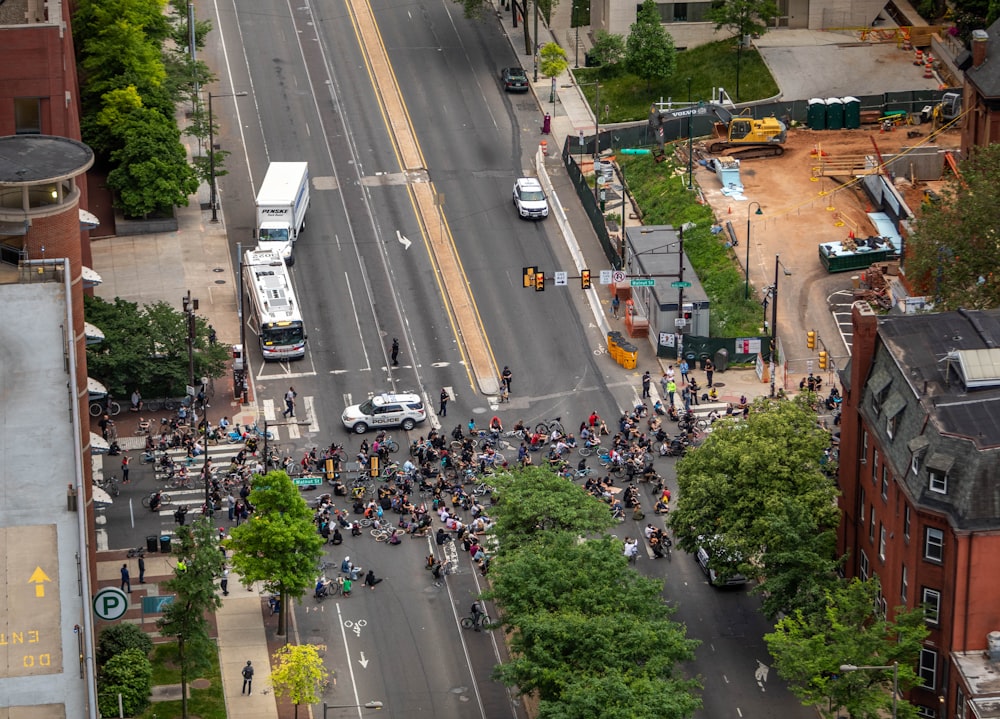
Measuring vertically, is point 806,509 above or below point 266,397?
above

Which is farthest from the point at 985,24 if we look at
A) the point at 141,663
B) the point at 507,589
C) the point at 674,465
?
the point at 141,663

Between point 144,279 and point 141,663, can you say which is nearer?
point 141,663

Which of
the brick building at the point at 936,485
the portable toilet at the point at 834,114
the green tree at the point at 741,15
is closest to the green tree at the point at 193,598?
the brick building at the point at 936,485

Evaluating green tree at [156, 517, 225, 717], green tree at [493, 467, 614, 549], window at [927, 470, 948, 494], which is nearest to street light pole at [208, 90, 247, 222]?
green tree at [493, 467, 614, 549]

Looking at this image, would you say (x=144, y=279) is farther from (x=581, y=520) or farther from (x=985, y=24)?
(x=985, y=24)

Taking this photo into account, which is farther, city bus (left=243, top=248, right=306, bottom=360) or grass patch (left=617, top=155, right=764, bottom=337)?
grass patch (left=617, top=155, right=764, bottom=337)

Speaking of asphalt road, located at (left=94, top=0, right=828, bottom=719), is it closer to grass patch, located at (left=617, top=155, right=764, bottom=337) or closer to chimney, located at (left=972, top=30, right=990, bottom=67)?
grass patch, located at (left=617, top=155, right=764, bottom=337)
